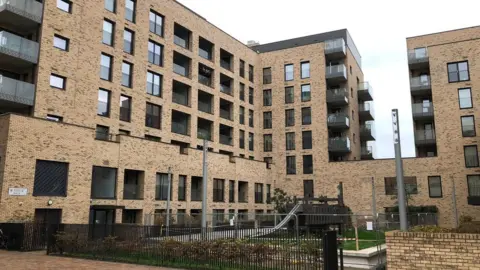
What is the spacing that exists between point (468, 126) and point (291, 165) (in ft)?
60.4

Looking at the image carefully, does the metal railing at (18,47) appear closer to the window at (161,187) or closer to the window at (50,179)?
the window at (50,179)

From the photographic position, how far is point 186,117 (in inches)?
1593

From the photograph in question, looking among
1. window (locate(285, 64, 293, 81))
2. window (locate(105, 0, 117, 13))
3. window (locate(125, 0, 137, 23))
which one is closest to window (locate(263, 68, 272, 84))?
window (locate(285, 64, 293, 81))

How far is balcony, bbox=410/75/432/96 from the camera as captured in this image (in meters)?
44.8

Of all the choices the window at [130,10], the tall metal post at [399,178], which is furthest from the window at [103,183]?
the tall metal post at [399,178]

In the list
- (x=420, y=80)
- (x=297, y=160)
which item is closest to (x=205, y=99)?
(x=297, y=160)

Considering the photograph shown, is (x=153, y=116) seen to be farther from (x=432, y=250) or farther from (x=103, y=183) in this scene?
(x=432, y=250)

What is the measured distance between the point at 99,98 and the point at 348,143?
27.1 metres

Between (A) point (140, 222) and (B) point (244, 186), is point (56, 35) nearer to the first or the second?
(A) point (140, 222)

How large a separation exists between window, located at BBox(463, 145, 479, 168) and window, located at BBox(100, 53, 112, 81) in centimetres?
3266

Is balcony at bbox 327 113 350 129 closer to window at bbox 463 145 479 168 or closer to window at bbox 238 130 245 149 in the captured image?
window at bbox 238 130 245 149

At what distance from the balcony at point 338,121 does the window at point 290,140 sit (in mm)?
4438

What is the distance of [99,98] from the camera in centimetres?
3133

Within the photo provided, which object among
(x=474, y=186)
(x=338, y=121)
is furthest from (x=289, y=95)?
(x=474, y=186)
